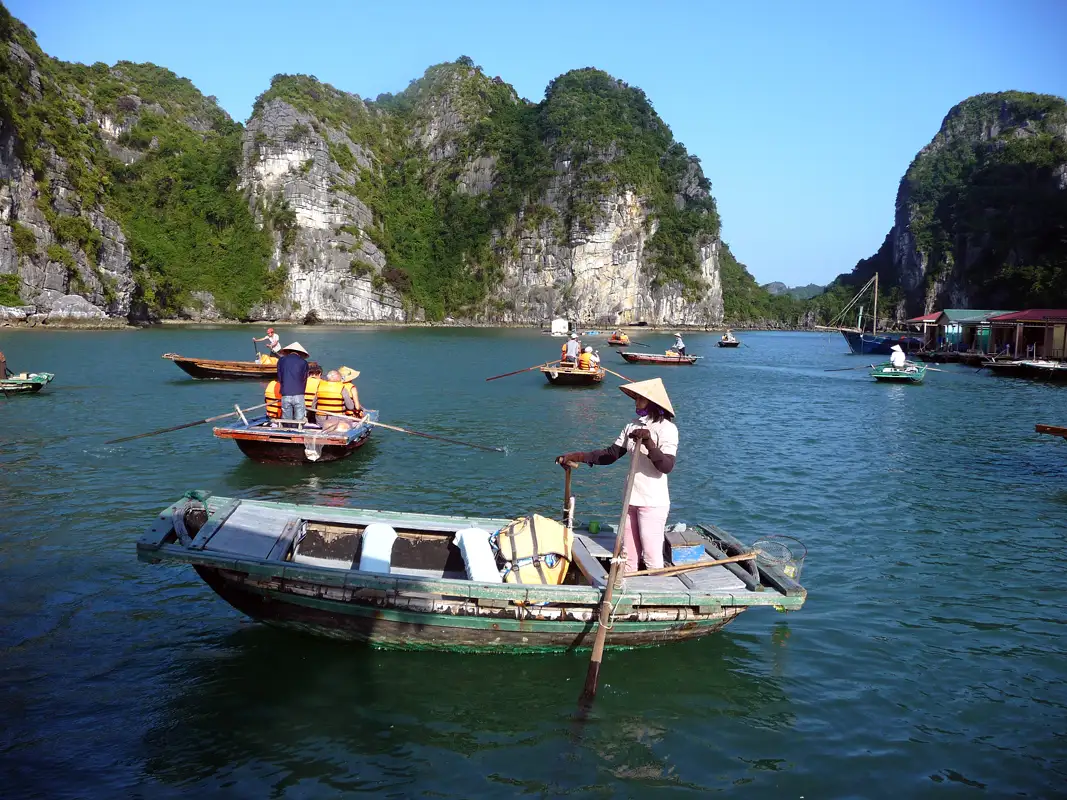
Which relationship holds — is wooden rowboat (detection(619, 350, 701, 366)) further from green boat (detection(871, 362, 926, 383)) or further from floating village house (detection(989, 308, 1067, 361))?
floating village house (detection(989, 308, 1067, 361))

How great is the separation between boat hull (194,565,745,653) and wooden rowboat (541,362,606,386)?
2274 cm

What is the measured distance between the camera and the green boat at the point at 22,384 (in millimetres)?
21578

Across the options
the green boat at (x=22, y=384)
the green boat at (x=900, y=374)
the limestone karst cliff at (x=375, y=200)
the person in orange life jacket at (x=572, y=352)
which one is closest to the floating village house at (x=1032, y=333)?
the green boat at (x=900, y=374)

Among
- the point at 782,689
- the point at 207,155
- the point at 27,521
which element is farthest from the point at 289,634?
the point at 207,155

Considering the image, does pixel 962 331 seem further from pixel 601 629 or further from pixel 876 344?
pixel 601 629

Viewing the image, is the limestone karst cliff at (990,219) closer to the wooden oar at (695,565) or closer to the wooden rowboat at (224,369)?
the wooden rowboat at (224,369)

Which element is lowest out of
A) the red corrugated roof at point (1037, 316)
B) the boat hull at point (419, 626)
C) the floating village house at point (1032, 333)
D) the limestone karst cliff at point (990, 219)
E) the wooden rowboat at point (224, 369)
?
the boat hull at point (419, 626)

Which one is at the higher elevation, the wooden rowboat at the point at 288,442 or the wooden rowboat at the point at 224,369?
the wooden rowboat at the point at 224,369

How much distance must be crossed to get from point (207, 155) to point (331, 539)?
396 feet

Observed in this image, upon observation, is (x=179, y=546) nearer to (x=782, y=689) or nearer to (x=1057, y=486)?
(x=782, y=689)

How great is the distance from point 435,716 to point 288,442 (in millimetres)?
8846

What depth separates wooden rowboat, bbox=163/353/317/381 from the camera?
2828cm

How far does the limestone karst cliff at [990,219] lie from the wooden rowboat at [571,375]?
48.2 metres

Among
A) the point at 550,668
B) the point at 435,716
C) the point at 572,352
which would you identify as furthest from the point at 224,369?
the point at 435,716
